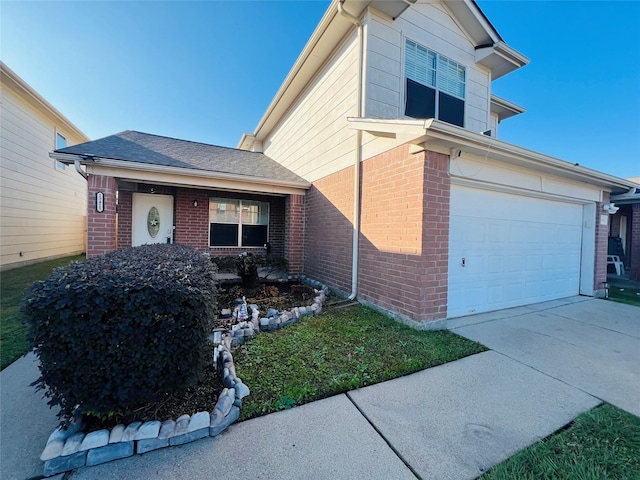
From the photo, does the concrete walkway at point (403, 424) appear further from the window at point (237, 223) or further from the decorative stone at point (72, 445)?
the window at point (237, 223)

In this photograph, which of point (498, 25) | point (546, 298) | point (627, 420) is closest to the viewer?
point (627, 420)

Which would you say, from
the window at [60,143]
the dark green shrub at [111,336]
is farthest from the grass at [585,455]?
the window at [60,143]

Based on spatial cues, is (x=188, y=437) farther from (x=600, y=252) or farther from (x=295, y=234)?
(x=600, y=252)

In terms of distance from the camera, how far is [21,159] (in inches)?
352

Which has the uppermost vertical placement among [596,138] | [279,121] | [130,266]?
[596,138]

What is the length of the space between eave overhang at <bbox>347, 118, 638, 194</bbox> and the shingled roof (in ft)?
12.6

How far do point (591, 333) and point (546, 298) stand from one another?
214 centimetres

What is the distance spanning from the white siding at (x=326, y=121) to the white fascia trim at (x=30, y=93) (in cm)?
822

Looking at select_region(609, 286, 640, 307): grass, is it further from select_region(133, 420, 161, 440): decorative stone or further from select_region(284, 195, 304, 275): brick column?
select_region(133, 420, 161, 440): decorative stone

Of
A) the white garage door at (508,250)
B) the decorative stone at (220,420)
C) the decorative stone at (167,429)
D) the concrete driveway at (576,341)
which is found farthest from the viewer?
the white garage door at (508,250)

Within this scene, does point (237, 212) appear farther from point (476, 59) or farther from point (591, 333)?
point (591, 333)

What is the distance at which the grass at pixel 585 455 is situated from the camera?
176 centimetres

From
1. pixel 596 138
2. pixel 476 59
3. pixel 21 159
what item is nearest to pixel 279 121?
pixel 476 59

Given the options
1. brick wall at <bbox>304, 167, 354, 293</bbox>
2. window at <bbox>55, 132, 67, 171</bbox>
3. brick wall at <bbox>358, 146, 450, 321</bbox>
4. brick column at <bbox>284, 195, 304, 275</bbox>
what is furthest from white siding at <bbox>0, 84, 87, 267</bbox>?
brick wall at <bbox>358, 146, 450, 321</bbox>
